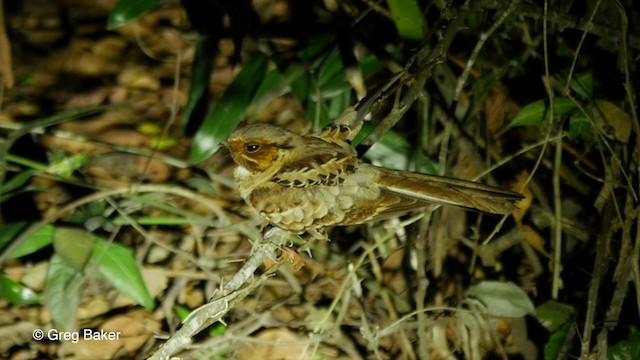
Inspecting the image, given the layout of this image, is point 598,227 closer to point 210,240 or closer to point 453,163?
point 453,163

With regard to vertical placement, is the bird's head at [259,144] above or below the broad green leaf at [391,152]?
above

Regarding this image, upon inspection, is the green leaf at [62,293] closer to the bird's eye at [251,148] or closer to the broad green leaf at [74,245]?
the broad green leaf at [74,245]

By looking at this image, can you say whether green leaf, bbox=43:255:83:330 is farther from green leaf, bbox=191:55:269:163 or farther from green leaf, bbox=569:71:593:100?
green leaf, bbox=569:71:593:100

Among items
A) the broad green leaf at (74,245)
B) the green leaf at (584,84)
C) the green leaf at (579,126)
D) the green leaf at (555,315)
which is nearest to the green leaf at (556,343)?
the green leaf at (555,315)

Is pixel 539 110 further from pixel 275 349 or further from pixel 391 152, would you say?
pixel 275 349

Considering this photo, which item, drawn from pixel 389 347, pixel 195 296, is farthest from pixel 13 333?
pixel 389 347

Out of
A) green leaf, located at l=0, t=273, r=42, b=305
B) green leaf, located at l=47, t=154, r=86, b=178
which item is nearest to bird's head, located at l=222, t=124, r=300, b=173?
green leaf, located at l=47, t=154, r=86, b=178

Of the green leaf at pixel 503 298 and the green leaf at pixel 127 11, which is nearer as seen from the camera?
the green leaf at pixel 127 11
